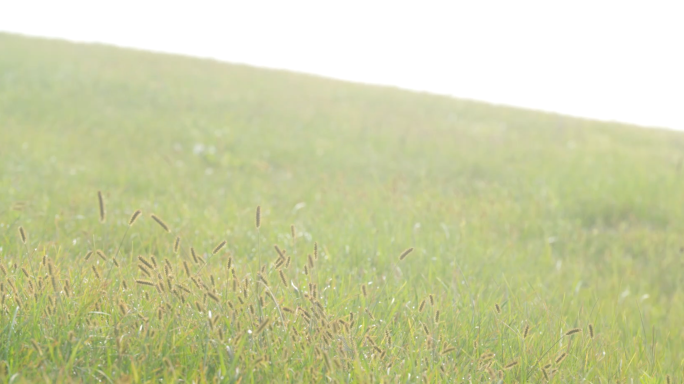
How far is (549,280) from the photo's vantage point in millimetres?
4023

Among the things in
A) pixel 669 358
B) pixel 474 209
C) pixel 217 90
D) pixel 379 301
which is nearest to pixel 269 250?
pixel 379 301

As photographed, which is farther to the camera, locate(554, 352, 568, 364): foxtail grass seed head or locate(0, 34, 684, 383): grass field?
locate(554, 352, 568, 364): foxtail grass seed head

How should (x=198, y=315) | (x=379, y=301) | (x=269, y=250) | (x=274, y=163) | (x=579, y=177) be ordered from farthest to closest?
(x=274, y=163)
(x=579, y=177)
(x=269, y=250)
(x=379, y=301)
(x=198, y=315)

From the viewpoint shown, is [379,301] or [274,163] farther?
[274,163]

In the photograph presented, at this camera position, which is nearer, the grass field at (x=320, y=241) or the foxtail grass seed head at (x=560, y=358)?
the grass field at (x=320, y=241)

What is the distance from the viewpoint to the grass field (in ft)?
6.50

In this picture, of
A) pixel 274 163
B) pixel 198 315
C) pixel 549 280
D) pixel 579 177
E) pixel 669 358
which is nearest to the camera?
pixel 198 315

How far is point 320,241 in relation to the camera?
13.1 feet

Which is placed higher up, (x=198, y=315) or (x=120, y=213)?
(x=198, y=315)

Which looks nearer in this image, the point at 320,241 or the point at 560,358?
the point at 560,358

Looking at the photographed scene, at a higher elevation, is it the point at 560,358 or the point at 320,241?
the point at 560,358

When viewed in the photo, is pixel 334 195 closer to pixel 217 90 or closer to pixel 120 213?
pixel 120 213

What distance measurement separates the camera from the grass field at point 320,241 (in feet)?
6.50

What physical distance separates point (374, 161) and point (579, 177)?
284cm
